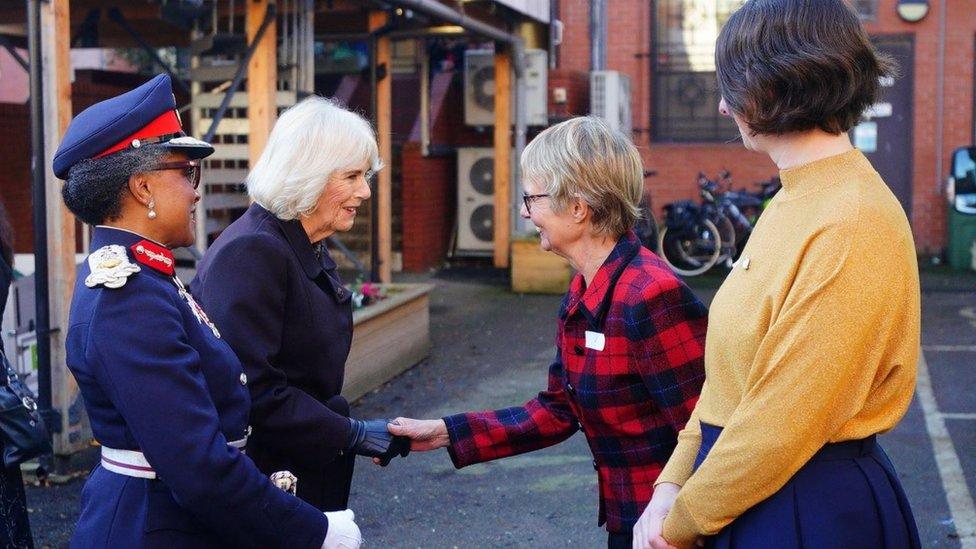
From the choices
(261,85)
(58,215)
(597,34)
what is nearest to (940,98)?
(597,34)

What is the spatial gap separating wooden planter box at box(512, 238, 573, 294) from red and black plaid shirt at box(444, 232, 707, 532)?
34.0 feet

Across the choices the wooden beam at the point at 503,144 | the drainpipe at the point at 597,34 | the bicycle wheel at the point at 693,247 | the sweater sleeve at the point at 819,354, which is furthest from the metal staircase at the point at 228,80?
the sweater sleeve at the point at 819,354

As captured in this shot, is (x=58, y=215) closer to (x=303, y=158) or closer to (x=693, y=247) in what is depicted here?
(x=303, y=158)

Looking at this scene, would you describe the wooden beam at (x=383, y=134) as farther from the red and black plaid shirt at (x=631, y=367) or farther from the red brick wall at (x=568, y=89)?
the red and black plaid shirt at (x=631, y=367)

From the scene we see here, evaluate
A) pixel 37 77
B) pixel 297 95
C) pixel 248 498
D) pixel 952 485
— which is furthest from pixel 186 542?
pixel 297 95

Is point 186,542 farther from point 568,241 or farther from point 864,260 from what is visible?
point 864,260

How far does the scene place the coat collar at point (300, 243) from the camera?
3.16 m

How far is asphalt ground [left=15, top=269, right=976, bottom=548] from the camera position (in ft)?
18.2

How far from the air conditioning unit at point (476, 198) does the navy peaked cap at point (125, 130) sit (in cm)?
1322

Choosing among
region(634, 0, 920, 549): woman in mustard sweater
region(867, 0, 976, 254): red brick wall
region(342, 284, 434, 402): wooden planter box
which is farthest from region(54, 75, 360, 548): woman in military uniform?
region(867, 0, 976, 254): red brick wall

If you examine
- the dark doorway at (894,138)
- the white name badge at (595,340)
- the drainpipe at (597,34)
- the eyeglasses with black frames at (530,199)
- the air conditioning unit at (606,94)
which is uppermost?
the drainpipe at (597,34)

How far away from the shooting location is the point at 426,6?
10.1m

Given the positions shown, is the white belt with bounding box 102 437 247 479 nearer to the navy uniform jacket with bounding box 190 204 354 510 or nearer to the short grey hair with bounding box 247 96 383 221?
the navy uniform jacket with bounding box 190 204 354 510

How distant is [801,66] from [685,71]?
15007 millimetres
